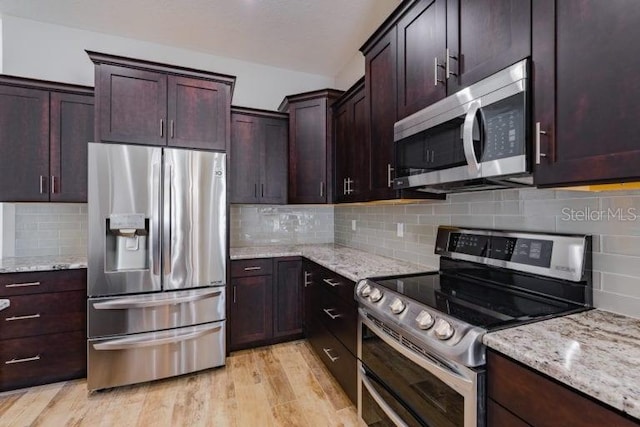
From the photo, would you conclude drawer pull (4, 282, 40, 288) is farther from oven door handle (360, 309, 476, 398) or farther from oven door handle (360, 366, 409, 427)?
oven door handle (360, 309, 476, 398)

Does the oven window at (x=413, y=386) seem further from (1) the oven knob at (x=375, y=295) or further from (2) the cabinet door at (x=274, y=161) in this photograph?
(2) the cabinet door at (x=274, y=161)

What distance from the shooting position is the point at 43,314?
2.24 meters

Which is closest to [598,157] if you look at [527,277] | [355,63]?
[527,277]

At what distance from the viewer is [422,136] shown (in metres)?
1.62

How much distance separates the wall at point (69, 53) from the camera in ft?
8.89

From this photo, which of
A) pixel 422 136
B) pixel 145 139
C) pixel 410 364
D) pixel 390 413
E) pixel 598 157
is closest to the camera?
pixel 598 157

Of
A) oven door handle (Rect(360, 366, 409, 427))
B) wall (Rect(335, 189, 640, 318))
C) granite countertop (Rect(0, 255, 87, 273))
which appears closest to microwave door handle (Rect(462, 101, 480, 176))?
wall (Rect(335, 189, 640, 318))

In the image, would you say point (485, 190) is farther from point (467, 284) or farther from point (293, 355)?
point (293, 355)

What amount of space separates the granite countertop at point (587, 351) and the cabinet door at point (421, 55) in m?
1.10

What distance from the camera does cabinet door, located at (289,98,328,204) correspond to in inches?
121

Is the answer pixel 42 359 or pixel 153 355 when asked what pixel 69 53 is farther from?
pixel 153 355

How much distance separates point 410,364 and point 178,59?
11.6 ft

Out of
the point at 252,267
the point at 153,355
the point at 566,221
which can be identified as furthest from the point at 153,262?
the point at 566,221

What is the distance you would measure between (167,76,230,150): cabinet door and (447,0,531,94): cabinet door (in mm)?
1852
